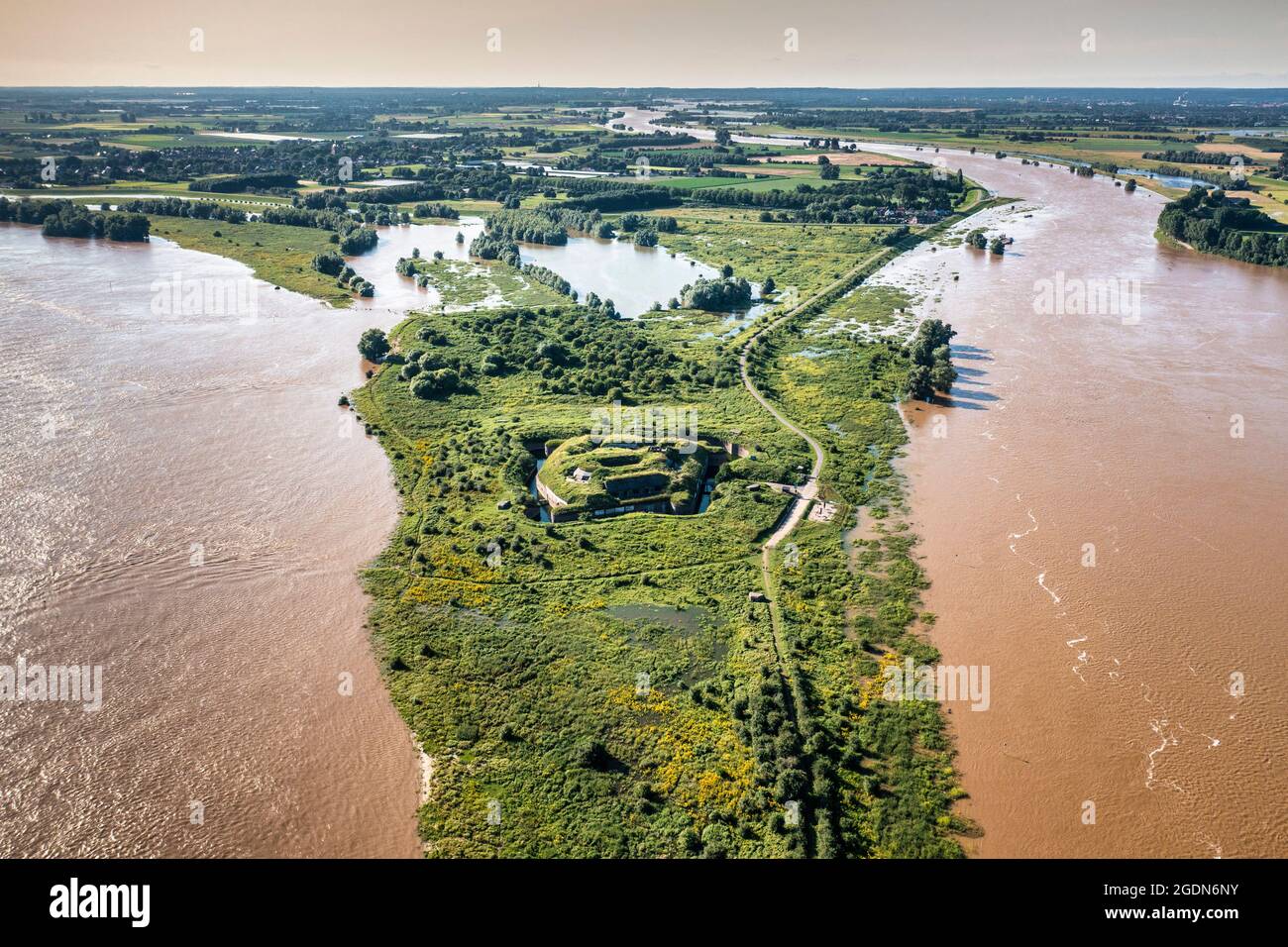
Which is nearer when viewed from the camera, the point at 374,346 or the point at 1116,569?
the point at 1116,569

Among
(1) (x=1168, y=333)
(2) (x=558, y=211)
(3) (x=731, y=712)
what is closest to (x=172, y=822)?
(3) (x=731, y=712)

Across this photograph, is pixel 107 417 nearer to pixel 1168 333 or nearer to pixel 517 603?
pixel 517 603

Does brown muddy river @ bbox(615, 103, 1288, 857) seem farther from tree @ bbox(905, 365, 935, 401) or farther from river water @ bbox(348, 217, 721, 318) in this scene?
river water @ bbox(348, 217, 721, 318)

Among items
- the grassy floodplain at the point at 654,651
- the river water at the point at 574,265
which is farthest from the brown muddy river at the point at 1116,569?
the river water at the point at 574,265

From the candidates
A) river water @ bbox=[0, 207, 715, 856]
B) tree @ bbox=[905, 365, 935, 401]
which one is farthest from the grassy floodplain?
tree @ bbox=[905, 365, 935, 401]

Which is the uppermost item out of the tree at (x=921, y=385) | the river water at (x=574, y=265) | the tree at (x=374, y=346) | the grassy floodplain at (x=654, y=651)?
the river water at (x=574, y=265)

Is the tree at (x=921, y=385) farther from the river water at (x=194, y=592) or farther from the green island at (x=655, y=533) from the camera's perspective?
the river water at (x=194, y=592)

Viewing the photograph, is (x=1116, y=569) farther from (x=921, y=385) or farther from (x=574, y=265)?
(x=574, y=265)

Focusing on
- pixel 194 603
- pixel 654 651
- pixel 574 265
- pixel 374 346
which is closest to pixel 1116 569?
pixel 654 651
